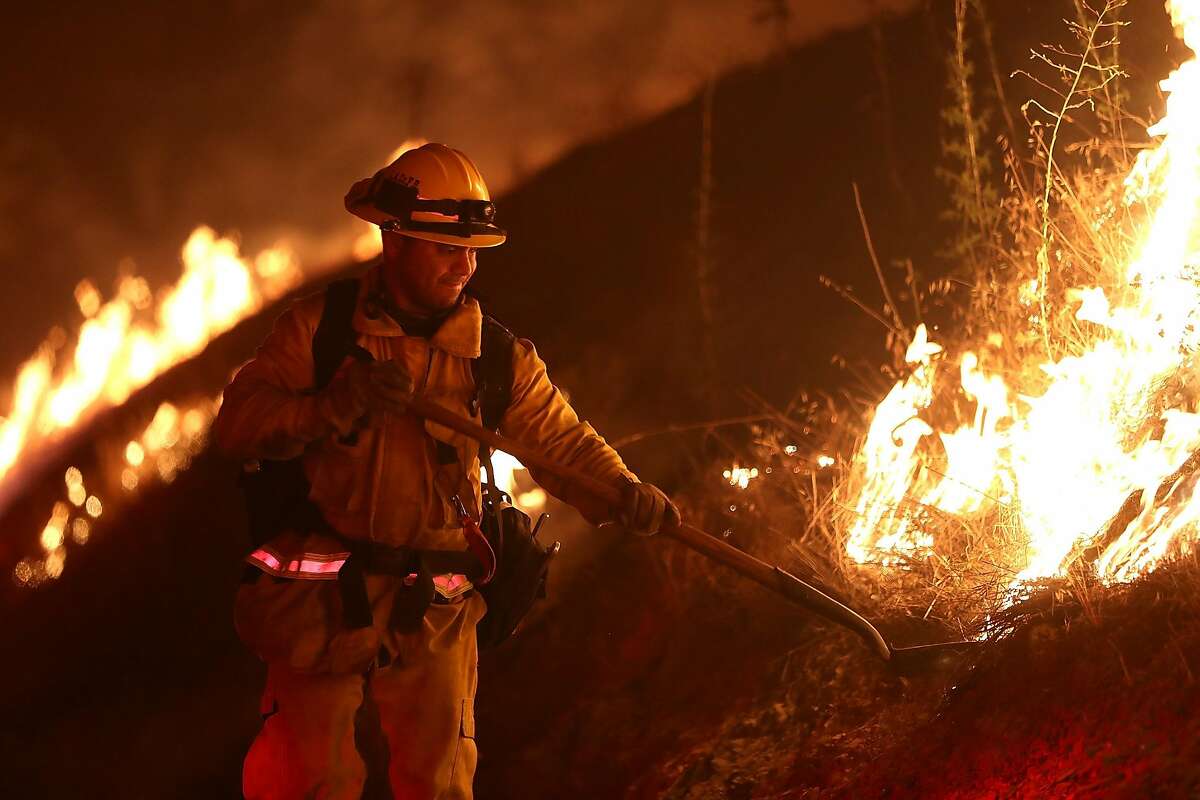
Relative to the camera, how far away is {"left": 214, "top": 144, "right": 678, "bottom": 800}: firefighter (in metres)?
3.47

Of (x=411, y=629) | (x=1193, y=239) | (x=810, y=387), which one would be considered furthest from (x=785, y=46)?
(x=411, y=629)

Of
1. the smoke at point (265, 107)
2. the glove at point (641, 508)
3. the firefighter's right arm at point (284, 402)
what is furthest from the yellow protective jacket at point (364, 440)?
the smoke at point (265, 107)

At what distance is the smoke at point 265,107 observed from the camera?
231 inches

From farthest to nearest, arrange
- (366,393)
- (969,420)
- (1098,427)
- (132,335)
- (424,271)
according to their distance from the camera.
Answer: (969,420), (132,335), (1098,427), (424,271), (366,393)

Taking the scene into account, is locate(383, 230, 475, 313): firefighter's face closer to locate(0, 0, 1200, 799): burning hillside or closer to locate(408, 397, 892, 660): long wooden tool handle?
locate(408, 397, 892, 660): long wooden tool handle

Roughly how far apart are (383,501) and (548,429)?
0.61m

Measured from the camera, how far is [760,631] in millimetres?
5605

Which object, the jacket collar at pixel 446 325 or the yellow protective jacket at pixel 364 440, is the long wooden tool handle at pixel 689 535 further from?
the jacket collar at pixel 446 325

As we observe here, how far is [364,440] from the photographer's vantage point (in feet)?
11.8

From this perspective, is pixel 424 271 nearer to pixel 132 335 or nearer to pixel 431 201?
pixel 431 201

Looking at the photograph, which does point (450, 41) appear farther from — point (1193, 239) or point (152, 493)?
point (1193, 239)

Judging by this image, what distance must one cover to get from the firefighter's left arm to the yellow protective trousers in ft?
1.59

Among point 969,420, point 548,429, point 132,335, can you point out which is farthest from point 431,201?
point 969,420

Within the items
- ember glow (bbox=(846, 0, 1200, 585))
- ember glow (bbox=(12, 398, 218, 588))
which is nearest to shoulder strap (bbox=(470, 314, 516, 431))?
ember glow (bbox=(846, 0, 1200, 585))
